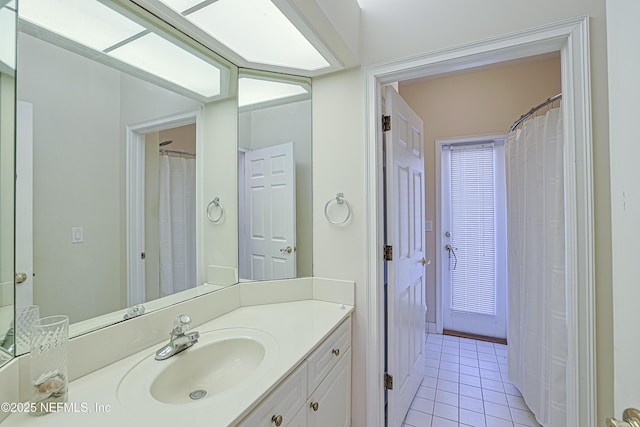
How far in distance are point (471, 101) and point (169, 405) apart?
3269 millimetres

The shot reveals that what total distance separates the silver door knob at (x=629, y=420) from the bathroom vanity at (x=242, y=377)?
765mm

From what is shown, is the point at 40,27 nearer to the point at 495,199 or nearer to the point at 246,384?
the point at 246,384

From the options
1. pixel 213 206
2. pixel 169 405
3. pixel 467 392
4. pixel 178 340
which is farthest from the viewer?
pixel 467 392

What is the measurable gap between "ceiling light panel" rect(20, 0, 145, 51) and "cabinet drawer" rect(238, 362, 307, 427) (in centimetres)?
136

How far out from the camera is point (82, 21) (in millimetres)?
1010

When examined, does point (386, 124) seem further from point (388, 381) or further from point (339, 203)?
point (388, 381)

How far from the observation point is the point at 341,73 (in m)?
1.58

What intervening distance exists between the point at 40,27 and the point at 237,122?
795mm

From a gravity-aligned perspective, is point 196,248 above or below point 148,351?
above

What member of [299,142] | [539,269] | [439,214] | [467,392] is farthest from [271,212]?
[439,214]

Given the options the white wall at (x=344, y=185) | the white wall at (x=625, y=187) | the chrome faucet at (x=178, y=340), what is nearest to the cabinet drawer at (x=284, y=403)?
the chrome faucet at (x=178, y=340)

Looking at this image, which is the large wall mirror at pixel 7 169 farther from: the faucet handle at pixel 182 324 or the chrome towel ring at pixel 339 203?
the chrome towel ring at pixel 339 203

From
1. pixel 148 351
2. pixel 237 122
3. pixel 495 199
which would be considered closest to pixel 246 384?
pixel 148 351

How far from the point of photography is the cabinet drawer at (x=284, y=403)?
0.82m
